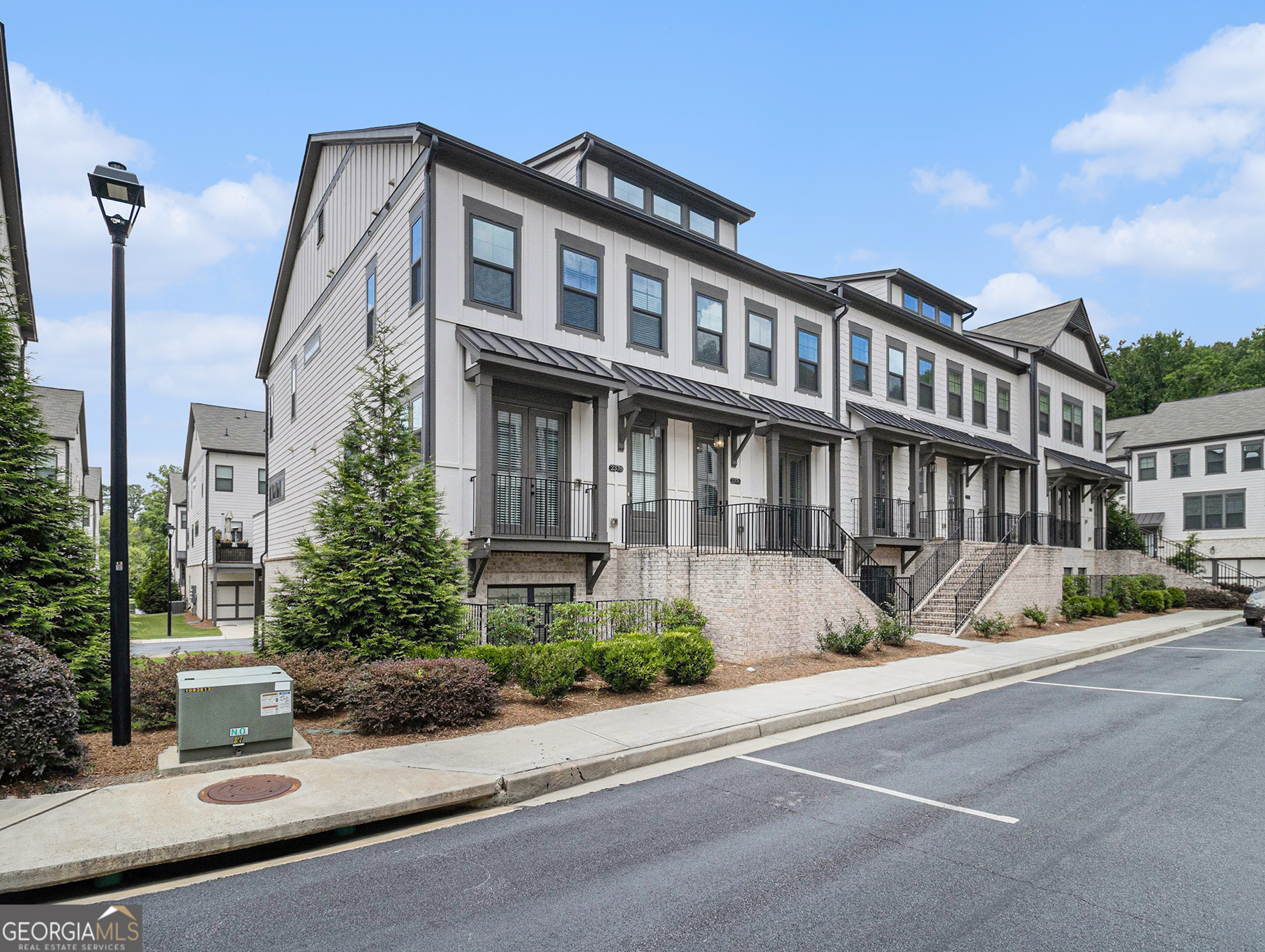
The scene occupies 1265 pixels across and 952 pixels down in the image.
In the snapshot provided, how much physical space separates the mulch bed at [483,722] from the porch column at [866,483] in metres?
6.89

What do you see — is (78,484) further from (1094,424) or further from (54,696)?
(1094,424)

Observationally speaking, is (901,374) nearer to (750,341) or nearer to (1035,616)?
(750,341)

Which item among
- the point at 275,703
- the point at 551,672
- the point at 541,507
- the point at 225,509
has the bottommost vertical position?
the point at 551,672

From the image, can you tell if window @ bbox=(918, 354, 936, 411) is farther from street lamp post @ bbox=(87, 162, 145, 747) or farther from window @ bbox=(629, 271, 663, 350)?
street lamp post @ bbox=(87, 162, 145, 747)

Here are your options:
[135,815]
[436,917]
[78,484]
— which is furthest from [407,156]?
[78,484]

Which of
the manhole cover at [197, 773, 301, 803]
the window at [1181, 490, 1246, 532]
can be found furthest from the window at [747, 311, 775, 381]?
the window at [1181, 490, 1246, 532]

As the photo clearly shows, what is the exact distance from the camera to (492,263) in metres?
13.8

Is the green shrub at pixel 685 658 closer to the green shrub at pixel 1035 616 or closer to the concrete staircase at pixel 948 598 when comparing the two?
the concrete staircase at pixel 948 598

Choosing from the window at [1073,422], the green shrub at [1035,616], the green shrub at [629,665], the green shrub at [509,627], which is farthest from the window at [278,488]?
the window at [1073,422]

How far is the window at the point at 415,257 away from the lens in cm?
1343

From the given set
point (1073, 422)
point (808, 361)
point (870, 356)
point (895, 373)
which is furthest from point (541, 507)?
point (1073, 422)

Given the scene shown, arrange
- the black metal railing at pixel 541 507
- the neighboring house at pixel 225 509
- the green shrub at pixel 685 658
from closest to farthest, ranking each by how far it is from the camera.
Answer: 1. the green shrub at pixel 685 658
2. the black metal railing at pixel 541 507
3. the neighboring house at pixel 225 509

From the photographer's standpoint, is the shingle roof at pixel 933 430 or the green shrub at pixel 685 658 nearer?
the green shrub at pixel 685 658

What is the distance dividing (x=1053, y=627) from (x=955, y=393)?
29.5 feet
